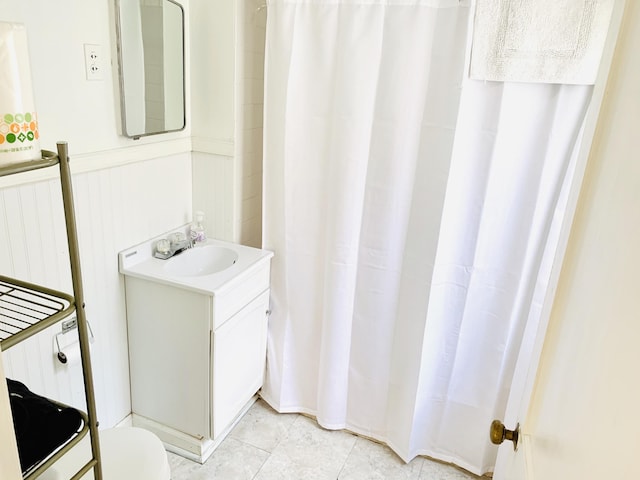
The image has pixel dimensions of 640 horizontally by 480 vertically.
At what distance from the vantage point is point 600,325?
65 centimetres

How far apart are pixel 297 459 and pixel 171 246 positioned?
106 centimetres

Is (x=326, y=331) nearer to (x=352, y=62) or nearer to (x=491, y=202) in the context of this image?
(x=491, y=202)

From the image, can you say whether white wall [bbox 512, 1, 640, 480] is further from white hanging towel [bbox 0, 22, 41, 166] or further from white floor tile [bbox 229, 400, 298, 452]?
white floor tile [bbox 229, 400, 298, 452]

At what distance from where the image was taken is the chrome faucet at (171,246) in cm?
205

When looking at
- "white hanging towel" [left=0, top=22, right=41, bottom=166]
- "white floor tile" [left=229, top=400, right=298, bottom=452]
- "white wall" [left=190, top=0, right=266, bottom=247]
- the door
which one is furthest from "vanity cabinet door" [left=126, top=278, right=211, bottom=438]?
the door

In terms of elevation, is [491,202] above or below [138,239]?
above

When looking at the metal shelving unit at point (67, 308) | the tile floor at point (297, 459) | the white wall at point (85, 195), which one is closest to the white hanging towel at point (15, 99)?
the metal shelving unit at point (67, 308)

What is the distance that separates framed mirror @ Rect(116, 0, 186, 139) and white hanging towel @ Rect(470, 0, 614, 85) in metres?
1.16

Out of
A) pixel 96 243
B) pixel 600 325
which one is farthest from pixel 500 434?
pixel 96 243

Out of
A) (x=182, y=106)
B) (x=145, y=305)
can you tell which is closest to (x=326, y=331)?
(x=145, y=305)

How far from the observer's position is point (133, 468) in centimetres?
140

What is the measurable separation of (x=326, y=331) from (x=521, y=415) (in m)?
1.23

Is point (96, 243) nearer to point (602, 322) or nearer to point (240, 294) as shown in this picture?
point (240, 294)

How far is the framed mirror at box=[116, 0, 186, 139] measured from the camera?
5.76ft
